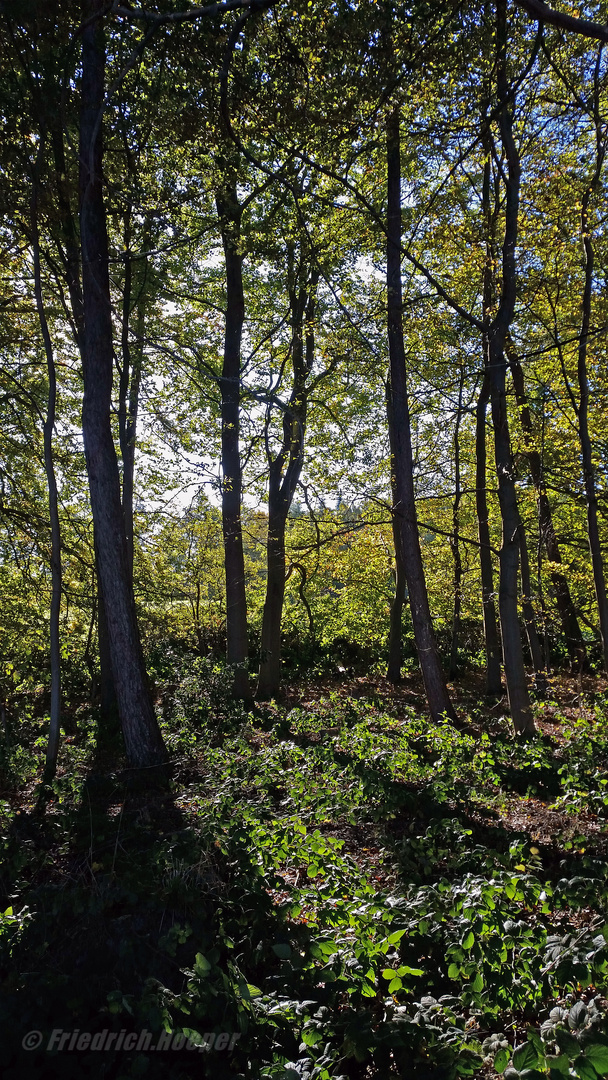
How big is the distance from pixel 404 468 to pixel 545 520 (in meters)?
5.83

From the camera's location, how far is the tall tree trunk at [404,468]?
28.9 feet

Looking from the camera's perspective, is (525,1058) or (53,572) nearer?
(525,1058)

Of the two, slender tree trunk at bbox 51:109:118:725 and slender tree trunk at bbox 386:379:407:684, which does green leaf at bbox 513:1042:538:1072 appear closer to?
slender tree trunk at bbox 51:109:118:725

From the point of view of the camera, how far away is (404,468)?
8930 mm

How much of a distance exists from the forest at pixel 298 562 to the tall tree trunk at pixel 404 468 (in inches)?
2.0

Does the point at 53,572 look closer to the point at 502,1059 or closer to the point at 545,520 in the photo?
the point at 502,1059

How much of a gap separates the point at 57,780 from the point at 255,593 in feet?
37.2

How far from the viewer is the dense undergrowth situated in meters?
2.61

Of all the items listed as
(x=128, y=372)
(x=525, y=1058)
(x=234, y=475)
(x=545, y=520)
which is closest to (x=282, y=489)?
(x=234, y=475)

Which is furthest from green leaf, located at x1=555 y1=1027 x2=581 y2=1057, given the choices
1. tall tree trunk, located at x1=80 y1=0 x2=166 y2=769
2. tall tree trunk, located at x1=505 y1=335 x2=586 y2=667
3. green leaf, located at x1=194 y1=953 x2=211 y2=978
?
tall tree trunk, located at x1=505 y1=335 x2=586 y2=667

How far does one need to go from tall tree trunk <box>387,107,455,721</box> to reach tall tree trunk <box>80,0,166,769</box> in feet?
12.4

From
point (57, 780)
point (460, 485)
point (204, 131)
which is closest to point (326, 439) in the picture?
point (460, 485)

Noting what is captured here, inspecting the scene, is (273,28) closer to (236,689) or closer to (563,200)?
(563,200)

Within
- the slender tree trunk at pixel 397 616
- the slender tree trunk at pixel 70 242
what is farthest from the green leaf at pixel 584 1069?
the slender tree trunk at pixel 397 616
